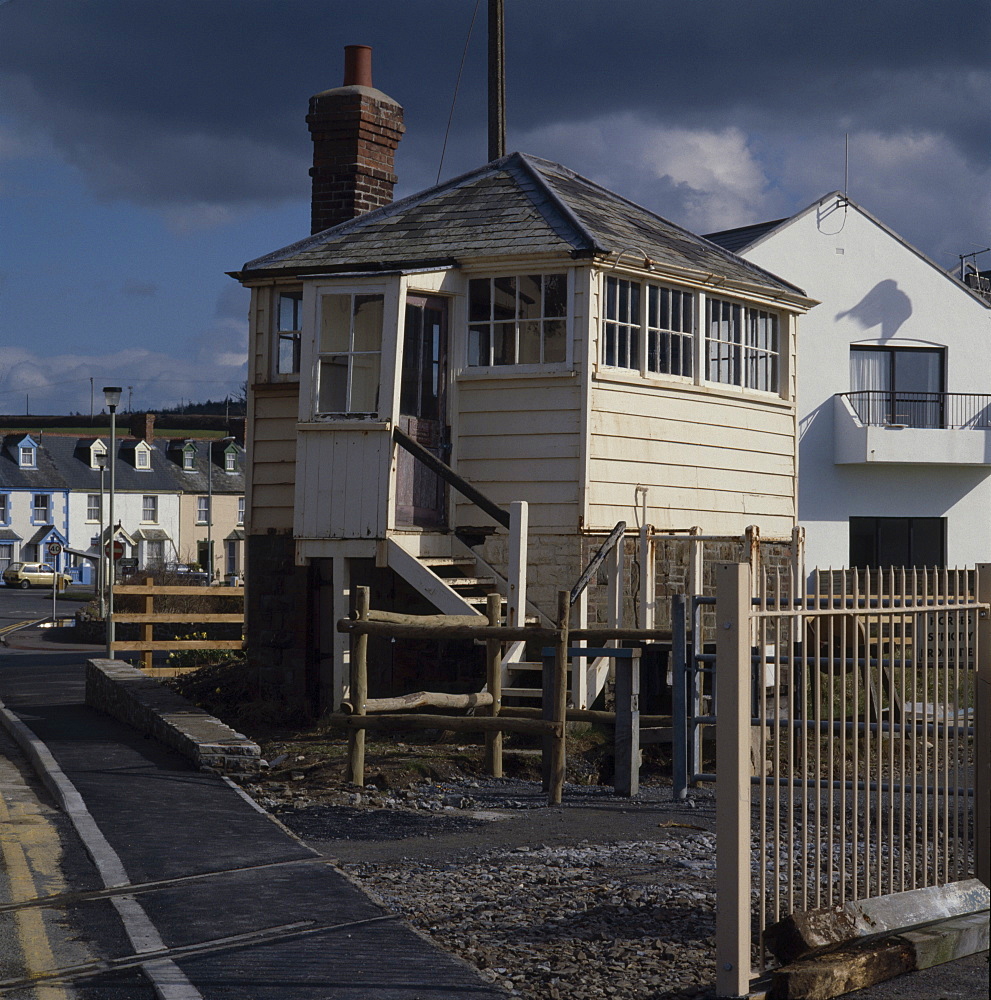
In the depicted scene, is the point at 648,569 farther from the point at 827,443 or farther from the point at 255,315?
the point at 827,443

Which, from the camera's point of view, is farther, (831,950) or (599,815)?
(599,815)

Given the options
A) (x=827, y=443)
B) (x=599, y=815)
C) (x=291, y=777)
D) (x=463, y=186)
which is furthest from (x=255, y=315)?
(x=827, y=443)

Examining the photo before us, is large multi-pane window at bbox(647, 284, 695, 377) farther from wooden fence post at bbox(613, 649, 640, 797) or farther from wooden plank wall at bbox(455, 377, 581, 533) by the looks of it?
wooden fence post at bbox(613, 649, 640, 797)

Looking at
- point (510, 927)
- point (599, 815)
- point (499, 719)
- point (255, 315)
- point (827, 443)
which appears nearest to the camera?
point (510, 927)

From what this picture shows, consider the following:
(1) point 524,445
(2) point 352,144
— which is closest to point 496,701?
(1) point 524,445

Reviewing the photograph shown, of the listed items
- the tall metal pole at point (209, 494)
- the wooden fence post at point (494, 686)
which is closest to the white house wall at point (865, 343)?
the wooden fence post at point (494, 686)

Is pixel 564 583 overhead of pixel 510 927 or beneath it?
overhead

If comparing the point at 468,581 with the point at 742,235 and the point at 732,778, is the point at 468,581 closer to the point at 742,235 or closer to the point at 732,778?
the point at 732,778

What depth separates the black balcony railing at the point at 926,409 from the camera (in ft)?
90.6

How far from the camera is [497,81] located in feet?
72.4

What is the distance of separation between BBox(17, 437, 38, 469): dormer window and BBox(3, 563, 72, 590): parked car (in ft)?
19.2

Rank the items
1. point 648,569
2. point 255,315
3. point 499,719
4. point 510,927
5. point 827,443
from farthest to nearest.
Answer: point 827,443 < point 255,315 < point 648,569 < point 499,719 < point 510,927

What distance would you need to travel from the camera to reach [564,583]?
46.3 ft

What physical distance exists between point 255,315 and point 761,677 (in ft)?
36.5
